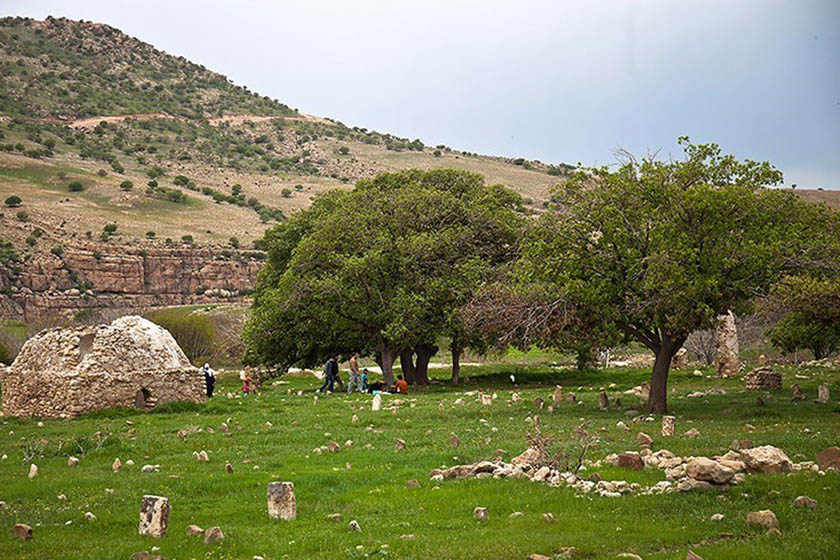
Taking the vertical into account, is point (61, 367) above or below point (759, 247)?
below

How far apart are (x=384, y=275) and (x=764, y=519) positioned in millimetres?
31714

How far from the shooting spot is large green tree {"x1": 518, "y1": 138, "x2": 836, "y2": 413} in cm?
2403

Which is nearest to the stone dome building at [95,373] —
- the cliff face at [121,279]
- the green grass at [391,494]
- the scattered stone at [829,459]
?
the green grass at [391,494]

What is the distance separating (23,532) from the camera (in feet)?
37.7

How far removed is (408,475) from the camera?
51.2 feet

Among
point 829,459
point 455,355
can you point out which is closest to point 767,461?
point 829,459

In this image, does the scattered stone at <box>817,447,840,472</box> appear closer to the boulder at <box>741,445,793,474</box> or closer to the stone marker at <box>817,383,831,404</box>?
the boulder at <box>741,445,793,474</box>

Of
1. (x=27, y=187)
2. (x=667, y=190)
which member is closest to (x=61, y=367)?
(x=667, y=190)

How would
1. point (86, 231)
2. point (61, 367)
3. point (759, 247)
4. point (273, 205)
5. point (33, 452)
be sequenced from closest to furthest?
1. point (33, 452)
2. point (759, 247)
3. point (61, 367)
4. point (86, 231)
5. point (273, 205)

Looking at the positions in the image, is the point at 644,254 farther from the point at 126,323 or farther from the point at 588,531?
the point at 126,323

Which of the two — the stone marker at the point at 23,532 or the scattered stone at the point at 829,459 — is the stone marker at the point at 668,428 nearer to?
the scattered stone at the point at 829,459

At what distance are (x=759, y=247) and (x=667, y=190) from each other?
336 cm

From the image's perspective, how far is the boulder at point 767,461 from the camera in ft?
44.4

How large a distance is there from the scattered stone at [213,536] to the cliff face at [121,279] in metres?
80.1
